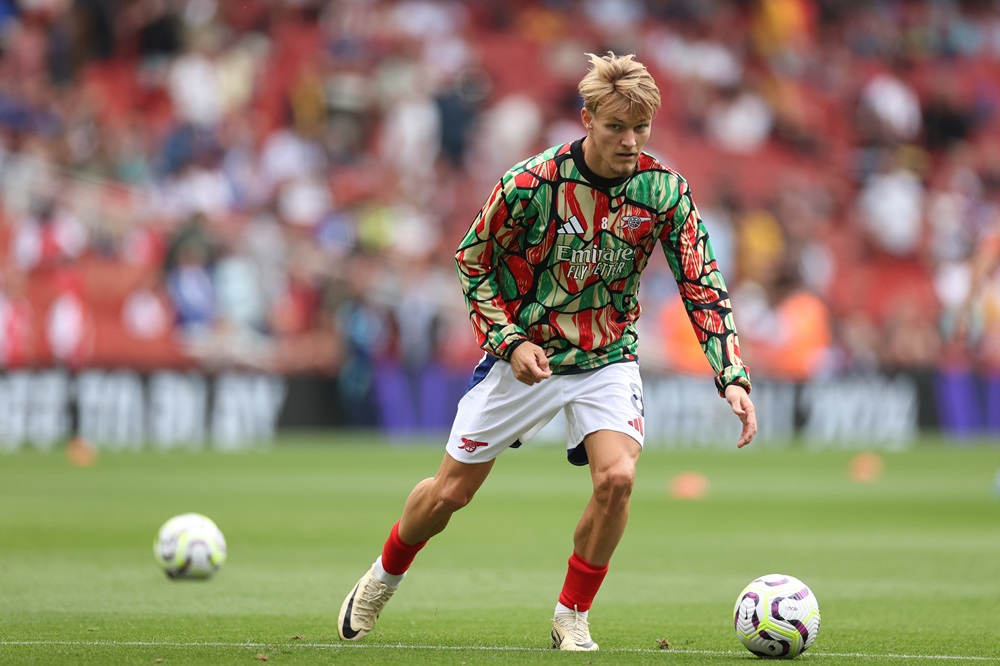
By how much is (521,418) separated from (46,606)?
3.08 m

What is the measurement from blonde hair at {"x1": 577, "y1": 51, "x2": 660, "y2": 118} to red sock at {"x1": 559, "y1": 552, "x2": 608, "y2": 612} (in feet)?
6.58

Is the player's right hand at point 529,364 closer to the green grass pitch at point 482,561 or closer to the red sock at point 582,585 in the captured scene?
the red sock at point 582,585

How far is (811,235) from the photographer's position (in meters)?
28.6

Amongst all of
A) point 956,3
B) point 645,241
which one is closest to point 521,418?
point 645,241

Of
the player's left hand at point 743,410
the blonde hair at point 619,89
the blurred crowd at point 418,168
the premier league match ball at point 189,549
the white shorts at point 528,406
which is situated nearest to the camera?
the blonde hair at point 619,89

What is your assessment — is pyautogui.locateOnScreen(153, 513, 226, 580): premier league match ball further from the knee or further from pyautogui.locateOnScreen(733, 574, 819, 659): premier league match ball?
pyautogui.locateOnScreen(733, 574, 819, 659): premier league match ball

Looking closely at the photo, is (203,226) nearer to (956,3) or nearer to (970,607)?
(970,607)

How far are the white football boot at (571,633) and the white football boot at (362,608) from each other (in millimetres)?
826

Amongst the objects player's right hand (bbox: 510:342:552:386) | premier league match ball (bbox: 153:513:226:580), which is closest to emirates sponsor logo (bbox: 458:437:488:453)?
player's right hand (bbox: 510:342:552:386)

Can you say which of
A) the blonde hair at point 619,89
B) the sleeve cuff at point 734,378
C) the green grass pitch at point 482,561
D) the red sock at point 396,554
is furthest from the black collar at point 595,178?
the green grass pitch at point 482,561

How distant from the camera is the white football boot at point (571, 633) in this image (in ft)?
23.2

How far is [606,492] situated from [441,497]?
2.63ft

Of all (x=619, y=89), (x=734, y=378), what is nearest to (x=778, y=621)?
(x=734, y=378)

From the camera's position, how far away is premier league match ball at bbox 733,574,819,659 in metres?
6.83
